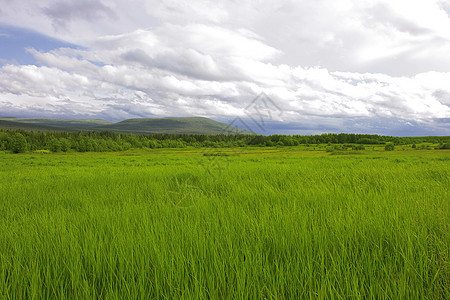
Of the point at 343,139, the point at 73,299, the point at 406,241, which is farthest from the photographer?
the point at 343,139

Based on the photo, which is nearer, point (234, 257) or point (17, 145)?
point (234, 257)

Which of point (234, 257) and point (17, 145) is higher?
point (234, 257)

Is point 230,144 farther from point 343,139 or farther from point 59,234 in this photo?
point 343,139

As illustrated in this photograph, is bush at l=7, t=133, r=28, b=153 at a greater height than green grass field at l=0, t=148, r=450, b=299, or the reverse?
green grass field at l=0, t=148, r=450, b=299

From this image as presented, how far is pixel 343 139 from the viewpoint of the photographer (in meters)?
84.9

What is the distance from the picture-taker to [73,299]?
1908 millimetres

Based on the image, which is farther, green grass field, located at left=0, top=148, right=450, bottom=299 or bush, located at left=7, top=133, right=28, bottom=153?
bush, located at left=7, top=133, right=28, bottom=153

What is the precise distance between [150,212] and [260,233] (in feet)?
6.56

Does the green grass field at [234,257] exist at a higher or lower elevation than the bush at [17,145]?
higher

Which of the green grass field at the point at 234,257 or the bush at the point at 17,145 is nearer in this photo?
the green grass field at the point at 234,257

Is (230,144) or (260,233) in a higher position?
(230,144)

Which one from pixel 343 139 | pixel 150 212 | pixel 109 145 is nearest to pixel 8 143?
pixel 109 145

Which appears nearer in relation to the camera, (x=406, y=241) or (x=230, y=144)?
(x=406, y=241)

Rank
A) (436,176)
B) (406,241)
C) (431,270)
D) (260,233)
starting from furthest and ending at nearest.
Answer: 1. (436,176)
2. (260,233)
3. (406,241)
4. (431,270)
